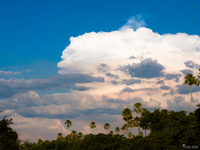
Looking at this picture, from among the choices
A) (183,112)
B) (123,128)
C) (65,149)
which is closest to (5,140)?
(65,149)

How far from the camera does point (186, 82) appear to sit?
307 feet

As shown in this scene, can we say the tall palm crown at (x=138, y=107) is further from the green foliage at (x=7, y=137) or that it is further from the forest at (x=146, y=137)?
the green foliage at (x=7, y=137)

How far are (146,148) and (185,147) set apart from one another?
482 inches

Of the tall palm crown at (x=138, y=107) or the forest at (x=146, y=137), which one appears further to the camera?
the tall palm crown at (x=138, y=107)

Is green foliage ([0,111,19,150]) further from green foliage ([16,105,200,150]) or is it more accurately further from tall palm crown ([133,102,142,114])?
tall palm crown ([133,102,142,114])

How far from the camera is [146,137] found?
166 ft

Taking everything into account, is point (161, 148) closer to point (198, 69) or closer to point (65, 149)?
point (198, 69)

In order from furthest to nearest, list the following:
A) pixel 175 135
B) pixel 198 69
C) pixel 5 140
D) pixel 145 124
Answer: pixel 145 124
pixel 175 135
pixel 5 140
pixel 198 69

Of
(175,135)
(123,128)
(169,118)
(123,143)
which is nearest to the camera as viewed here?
(175,135)

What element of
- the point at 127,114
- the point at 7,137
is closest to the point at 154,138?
the point at 7,137

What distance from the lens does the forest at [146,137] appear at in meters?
31.7

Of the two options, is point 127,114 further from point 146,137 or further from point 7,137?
point 7,137

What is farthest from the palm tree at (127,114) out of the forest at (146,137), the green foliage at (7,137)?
the green foliage at (7,137)

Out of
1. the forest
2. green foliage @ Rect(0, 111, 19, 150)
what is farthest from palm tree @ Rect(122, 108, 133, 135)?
green foliage @ Rect(0, 111, 19, 150)
